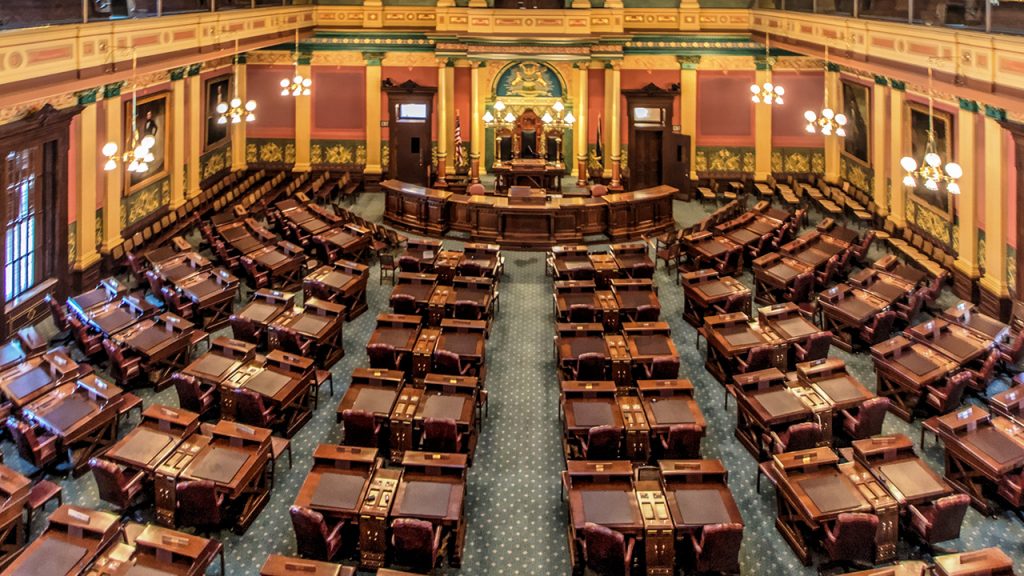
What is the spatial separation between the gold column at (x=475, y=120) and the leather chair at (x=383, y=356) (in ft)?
34.9

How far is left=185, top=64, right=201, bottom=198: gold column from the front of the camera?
17594mm

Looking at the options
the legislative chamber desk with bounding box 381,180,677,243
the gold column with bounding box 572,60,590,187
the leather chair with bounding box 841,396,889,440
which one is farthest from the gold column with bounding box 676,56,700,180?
the leather chair with bounding box 841,396,889,440

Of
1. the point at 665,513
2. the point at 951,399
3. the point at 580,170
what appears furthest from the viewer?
the point at 580,170

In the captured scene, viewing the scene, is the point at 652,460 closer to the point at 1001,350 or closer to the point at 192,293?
the point at 1001,350

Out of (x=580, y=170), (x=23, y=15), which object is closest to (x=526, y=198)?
(x=580, y=170)

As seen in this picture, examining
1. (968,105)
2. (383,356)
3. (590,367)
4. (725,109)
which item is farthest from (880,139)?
(383,356)

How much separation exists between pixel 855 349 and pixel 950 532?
4.88 m

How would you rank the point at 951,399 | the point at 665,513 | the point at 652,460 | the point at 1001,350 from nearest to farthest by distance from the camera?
the point at 665,513 < the point at 652,460 < the point at 951,399 < the point at 1001,350

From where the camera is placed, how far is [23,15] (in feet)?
30.5

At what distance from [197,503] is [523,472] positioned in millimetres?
3706

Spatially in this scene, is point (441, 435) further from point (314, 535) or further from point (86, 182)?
point (86, 182)

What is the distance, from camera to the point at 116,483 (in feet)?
25.1

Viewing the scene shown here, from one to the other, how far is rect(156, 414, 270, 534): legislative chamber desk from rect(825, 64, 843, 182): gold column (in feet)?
54.3

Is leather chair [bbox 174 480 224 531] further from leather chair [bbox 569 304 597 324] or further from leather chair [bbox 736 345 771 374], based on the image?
leather chair [bbox 736 345 771 374]
